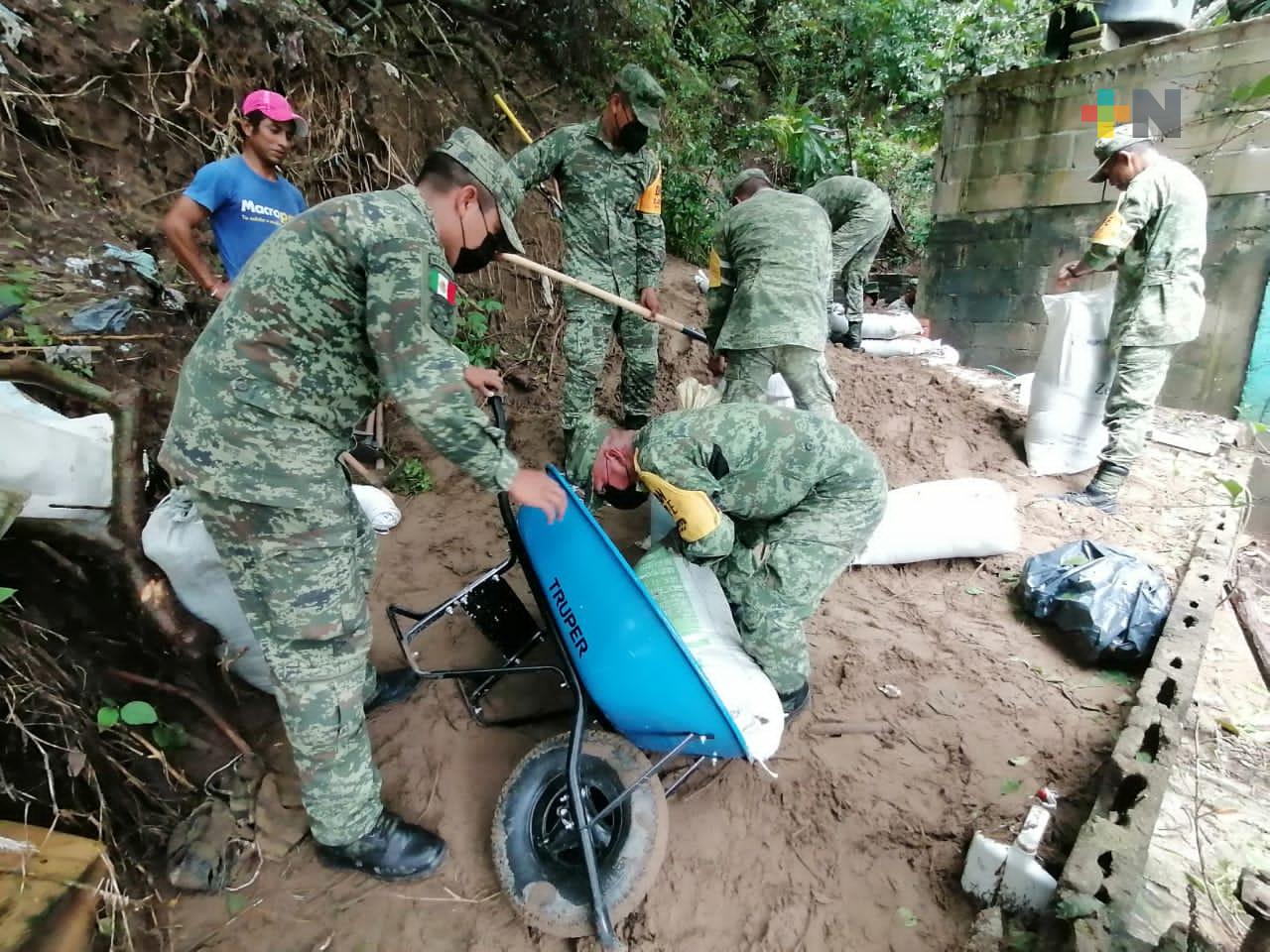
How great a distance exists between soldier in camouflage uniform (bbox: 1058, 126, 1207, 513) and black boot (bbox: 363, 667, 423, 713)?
3385 mm

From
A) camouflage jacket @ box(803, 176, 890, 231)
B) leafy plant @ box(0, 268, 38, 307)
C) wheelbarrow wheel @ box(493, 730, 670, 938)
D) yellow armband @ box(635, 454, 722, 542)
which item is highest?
camouflage jacket @ box(803, 176, 890, 231)

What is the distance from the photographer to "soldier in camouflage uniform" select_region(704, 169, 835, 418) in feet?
9.43

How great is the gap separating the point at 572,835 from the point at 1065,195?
595 centimetres

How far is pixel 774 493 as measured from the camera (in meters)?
1.97

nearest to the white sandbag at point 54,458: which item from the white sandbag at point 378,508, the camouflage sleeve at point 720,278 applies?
the white sandbag at point 378,508

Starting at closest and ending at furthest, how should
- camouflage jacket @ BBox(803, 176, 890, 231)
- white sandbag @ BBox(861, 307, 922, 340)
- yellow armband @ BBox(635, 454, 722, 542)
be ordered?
yellow armband @ BBox(635, 454, 722, 542) < camouflage jacket @ BBox(803, 176, 890, 231) < white sandbag @ BBox(861, 307, 922, 340)

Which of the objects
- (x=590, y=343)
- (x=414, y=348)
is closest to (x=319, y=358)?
(x=414, y=348)

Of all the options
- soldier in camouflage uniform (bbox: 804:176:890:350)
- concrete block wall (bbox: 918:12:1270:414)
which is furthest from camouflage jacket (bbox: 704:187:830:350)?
concrete block wall (bbox: 918:12:1270:414)

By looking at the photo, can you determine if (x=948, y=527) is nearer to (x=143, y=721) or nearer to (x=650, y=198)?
(x=650, y=198)

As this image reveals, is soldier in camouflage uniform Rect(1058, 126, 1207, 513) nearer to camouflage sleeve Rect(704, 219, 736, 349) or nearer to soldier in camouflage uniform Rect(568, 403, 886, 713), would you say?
camouflage sleeve Rect(704, 219, 736, 349)

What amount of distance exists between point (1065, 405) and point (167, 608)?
4.14 metres

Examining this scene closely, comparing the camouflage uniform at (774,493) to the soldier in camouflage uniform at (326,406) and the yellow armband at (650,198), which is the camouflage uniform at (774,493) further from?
the yellow armband at (650,198)

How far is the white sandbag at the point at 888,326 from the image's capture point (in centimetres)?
534

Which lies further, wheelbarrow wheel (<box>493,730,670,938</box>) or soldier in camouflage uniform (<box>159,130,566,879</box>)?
wheelbarrow wheel (<box>493,730,670,938</box>)
